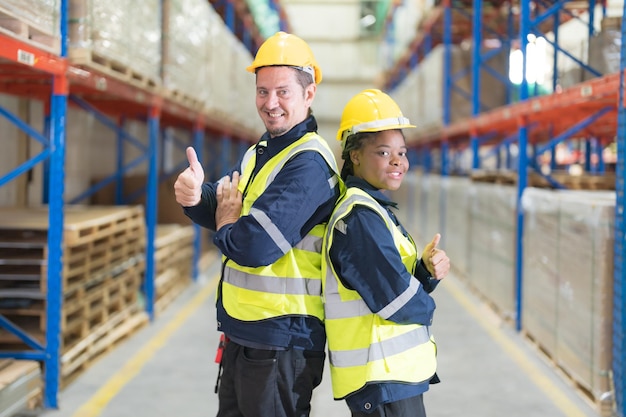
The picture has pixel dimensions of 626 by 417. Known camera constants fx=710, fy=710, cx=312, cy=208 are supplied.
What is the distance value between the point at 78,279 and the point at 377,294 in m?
3.95

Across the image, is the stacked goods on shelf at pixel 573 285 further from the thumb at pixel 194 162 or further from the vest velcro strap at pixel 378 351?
the thumb at pixel 194 162

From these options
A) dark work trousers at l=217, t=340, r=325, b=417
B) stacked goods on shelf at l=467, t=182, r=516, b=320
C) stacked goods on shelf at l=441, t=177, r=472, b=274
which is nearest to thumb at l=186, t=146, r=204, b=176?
dark work trousers at l=217, t=340, r=325, b=417

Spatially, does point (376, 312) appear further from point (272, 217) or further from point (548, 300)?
point (548, 300)

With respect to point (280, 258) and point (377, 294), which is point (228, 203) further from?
point (377, 294)

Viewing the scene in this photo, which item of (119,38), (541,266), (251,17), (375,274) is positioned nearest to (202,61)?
(119,38)

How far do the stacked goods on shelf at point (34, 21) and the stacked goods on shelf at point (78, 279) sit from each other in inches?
51.6

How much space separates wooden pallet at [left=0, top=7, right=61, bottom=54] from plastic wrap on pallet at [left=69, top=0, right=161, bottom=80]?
0.83 feet

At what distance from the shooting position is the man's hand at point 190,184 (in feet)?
7.86

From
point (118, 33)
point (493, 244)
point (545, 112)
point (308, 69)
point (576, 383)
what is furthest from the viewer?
point (493, 244)

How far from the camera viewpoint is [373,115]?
247 centimetres

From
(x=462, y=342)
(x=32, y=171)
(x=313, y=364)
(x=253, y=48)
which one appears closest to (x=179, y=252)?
(x=32, y=171)

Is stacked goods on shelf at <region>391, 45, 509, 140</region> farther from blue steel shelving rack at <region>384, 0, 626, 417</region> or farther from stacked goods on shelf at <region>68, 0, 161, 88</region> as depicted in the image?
stacked goods on shelf at <region>68, 0, 161, 88</region>

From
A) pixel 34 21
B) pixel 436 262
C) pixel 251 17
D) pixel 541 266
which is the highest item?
pixel 251 17

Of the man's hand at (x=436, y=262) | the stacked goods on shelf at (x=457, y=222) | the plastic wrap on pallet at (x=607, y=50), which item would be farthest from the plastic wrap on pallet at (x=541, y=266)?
the man's hand at (x=436, y=262)
